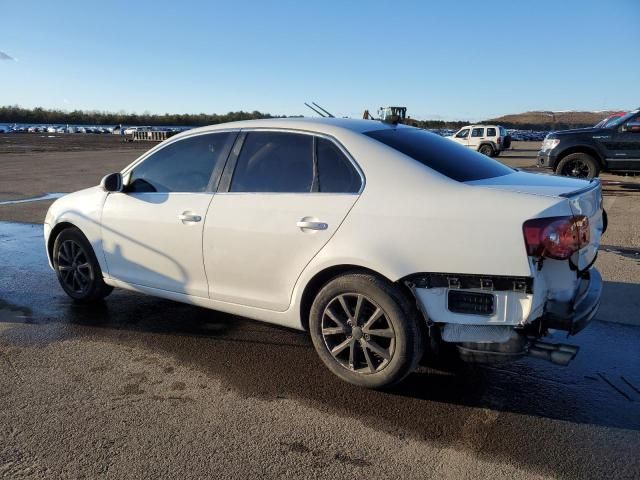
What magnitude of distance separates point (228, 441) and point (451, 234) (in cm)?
165

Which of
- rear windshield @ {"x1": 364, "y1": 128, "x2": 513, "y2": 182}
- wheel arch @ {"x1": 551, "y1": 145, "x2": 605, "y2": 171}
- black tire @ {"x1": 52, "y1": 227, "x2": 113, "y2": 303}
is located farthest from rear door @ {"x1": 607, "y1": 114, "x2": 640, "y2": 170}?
black tire @ {"x1": 52, "y1": 227, "x2": 113, "y2": 303}

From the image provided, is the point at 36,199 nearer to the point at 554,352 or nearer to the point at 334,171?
the point at 334,171

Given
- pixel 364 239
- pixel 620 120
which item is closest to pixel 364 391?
pixel 364 239

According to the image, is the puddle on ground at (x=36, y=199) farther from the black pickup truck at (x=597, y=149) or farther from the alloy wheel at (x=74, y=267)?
the black pickup truck at (x=597, y=149)

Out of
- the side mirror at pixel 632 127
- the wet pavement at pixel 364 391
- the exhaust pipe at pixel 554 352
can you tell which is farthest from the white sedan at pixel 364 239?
the side mirror at pixel 632 127

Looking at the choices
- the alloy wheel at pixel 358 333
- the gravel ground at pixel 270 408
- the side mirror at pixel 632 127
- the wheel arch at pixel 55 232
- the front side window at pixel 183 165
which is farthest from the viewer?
the side mirror at pixel 632 127

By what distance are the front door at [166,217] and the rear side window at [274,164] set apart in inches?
9.0

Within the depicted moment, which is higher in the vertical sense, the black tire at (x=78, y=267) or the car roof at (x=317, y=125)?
the car roof at (x=317, y=125)

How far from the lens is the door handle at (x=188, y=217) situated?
3998mm

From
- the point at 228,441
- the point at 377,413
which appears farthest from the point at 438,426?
the point at 228,441

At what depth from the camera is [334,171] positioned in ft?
11.6

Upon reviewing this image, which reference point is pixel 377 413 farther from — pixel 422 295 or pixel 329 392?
pixel 422 295

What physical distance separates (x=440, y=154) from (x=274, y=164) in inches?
45.6

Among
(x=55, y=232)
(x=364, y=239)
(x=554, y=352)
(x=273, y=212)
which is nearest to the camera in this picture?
(x=554, y=352)
